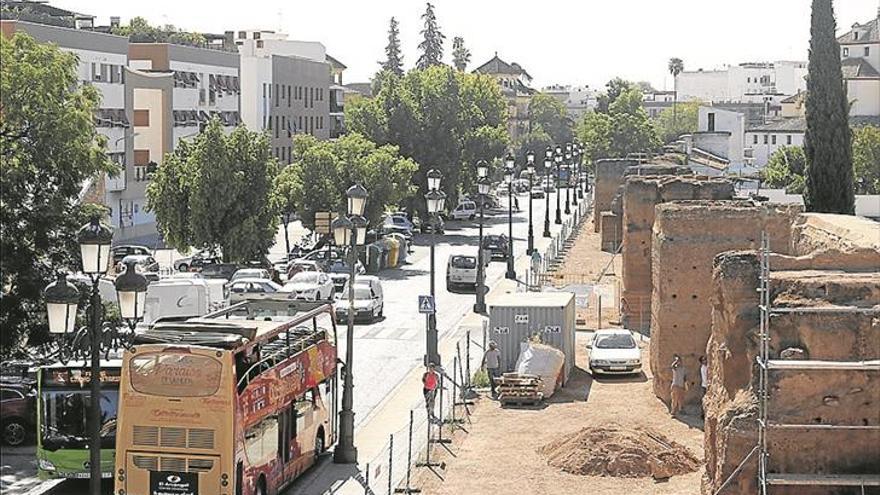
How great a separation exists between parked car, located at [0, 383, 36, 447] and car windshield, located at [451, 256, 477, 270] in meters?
27.6

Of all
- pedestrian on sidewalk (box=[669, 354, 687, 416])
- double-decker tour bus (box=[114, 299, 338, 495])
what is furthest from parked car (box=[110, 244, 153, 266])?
double-decker tour bus (box=[114, 299, 338, 495])

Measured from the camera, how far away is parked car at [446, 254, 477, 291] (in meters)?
55.9

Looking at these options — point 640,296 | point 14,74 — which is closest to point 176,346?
point 14,74

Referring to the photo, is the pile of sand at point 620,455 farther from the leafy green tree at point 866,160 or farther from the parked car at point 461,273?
the leafy green tree at point 866,160

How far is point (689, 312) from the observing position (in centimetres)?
3350

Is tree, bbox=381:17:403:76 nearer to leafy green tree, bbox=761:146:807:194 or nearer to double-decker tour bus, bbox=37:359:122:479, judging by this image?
leafy green tree, bbox=761:146:807:194

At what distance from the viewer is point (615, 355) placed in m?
37.1

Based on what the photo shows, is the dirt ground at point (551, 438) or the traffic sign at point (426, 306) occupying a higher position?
the traffic sign at point (426, 306)

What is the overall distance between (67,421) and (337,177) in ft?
132

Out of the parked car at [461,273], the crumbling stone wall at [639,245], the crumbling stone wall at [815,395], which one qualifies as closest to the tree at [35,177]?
the crumbling stone wall at [815,395]

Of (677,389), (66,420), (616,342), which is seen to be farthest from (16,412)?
(616,342)

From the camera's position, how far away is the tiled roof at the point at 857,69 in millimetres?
124875

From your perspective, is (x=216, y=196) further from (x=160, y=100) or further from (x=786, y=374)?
(x=786, y=374)

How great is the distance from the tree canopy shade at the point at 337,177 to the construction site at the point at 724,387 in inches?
865
